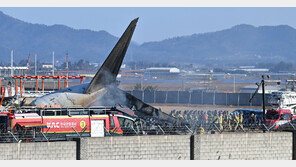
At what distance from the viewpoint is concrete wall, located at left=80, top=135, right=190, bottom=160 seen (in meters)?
28.5

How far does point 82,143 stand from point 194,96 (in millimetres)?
53376

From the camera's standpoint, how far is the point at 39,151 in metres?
27.2

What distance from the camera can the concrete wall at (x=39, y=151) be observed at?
86.7 feet

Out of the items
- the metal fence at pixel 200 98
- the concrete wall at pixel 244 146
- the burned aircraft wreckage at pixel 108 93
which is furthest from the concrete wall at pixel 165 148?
the metal fence at pixel 200 98

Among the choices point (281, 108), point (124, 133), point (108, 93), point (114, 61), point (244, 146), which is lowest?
point (244, 146)

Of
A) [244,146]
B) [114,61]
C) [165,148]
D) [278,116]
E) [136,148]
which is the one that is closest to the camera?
[136,148]

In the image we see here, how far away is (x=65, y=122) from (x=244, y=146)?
8.60 metres

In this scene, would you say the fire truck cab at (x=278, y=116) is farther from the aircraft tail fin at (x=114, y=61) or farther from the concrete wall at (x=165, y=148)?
the concrete wall at (x=165, y=148)

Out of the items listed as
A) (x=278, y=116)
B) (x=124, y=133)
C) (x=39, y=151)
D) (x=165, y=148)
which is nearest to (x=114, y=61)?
(x=278, y=116)

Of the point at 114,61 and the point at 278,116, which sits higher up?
the point at 114,61

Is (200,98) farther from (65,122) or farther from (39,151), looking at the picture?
(39,151)

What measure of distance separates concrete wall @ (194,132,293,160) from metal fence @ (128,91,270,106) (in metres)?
43.4

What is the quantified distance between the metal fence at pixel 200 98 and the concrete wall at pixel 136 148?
47100 mm

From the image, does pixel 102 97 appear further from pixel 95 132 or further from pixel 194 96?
→ pixel 194 96
